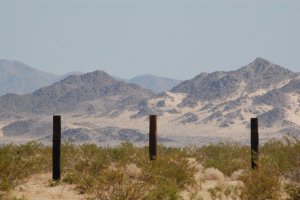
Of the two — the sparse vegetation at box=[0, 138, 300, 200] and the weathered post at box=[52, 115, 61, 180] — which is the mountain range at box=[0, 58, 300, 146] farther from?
the weathered post at box=[52, 115, 61, 180]

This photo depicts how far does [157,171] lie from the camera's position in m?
15.8

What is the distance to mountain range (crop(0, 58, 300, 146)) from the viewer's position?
111 meters

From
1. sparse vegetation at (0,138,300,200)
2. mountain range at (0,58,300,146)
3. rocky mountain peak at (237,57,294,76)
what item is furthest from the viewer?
rocky mountain peak at (237,57,294,76)

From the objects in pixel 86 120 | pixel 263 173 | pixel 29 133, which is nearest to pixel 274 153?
pixel 263 173

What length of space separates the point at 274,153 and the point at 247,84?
121528 millimetres

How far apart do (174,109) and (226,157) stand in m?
106

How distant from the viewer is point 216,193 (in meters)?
15.8

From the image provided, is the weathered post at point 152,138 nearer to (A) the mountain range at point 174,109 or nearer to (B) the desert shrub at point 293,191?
(B) the desert shrub at point 293,191

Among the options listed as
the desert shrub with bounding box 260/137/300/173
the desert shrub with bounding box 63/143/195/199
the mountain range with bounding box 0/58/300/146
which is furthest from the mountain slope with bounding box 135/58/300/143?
the desert shrub with bounding box 260/137/300/173

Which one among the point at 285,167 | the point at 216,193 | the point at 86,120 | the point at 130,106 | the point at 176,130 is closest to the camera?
the point at 216,193

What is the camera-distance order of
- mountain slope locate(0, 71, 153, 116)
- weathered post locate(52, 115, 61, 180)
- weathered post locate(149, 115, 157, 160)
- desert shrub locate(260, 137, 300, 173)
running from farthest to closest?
1. mountain slope locate(0, 71, 153, 116)
2. weathered post locate(149, 115, 157, 160)
3. weathered post locate(52, 115, 61, 180)
4. desert shrub locate(260, 137, 300, 173)

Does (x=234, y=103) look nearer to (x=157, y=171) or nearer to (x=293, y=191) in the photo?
(x=157, y=171)

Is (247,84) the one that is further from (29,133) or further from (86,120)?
(29,133)

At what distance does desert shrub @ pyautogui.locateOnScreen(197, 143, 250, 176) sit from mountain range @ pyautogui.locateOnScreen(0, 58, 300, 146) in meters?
67.6
